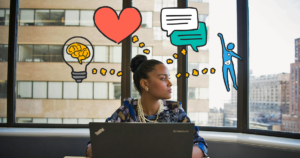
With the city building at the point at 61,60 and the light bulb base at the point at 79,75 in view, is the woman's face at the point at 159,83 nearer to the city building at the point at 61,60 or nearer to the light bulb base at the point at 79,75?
the city building at the point at 61,60

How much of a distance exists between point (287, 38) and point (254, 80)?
509 millimetres

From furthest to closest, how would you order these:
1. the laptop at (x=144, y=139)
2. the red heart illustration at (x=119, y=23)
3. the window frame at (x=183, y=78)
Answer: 1. the red heart illustration at (x=119, y=23)
2. the window frame at (x=183, y=78)
3. the laptop at (x=144, y=139)

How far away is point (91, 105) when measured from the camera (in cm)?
278

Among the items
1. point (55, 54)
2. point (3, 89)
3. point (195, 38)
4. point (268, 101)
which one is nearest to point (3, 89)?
point (3, 89)

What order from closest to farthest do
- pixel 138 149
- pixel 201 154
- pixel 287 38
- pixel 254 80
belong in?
1. pixel 138 149
2. pixel 201 154
3. pixel 287 38
4. pixel 254 80

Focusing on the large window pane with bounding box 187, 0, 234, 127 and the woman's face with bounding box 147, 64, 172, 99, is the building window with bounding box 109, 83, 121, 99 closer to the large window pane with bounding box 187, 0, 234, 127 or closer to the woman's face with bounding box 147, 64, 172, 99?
the large window pane with bounding box 187, 0, 234, 127

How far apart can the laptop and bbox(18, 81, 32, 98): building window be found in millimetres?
2394

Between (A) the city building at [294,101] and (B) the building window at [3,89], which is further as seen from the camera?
(B) the building window at [3,89]

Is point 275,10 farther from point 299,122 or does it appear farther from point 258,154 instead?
point 258,154

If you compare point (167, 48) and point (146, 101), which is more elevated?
point (167, 48)

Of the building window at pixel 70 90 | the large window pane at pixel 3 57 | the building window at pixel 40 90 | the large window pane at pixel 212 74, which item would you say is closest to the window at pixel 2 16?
the large window pane at pixel 3 57

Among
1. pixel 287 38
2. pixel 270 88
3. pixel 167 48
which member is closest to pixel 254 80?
pixel 270 88

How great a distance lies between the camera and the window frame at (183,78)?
2.34 meters

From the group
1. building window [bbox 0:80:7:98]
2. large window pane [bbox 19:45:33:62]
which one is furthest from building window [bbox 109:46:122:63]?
building window [bbox 0:80:7:98]
